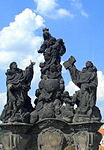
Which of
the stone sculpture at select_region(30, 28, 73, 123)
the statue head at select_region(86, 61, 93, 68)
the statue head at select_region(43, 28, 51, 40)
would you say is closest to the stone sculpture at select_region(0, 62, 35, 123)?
the stone sculpture at select_region(30, 28, 73, 123)

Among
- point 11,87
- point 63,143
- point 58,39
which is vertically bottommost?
point 63,143

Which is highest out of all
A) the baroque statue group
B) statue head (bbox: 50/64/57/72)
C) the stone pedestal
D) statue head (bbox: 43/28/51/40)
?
statue head (bbox: 43/28/51/40)

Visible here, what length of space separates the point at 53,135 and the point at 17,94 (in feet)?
7.44

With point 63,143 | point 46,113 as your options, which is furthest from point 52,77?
point 63,143

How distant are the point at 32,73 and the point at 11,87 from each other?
1.22 m

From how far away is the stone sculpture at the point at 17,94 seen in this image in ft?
55.1

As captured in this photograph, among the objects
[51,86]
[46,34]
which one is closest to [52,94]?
Answer: [51,86]

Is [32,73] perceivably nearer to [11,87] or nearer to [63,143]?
[11,87]

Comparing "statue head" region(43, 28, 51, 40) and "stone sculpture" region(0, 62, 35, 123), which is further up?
"statue head" region(43, 28, 51, 40)

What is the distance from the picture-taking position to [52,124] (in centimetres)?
1664

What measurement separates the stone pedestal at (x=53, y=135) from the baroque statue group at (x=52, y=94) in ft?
0.90

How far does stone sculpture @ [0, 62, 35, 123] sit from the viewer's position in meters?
16.8

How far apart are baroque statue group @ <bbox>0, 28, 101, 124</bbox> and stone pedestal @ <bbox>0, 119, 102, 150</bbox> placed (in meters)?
0.27

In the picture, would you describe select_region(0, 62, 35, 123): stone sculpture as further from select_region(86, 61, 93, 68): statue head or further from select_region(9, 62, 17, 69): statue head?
select_region(86, 61, 93, 68): statue head
